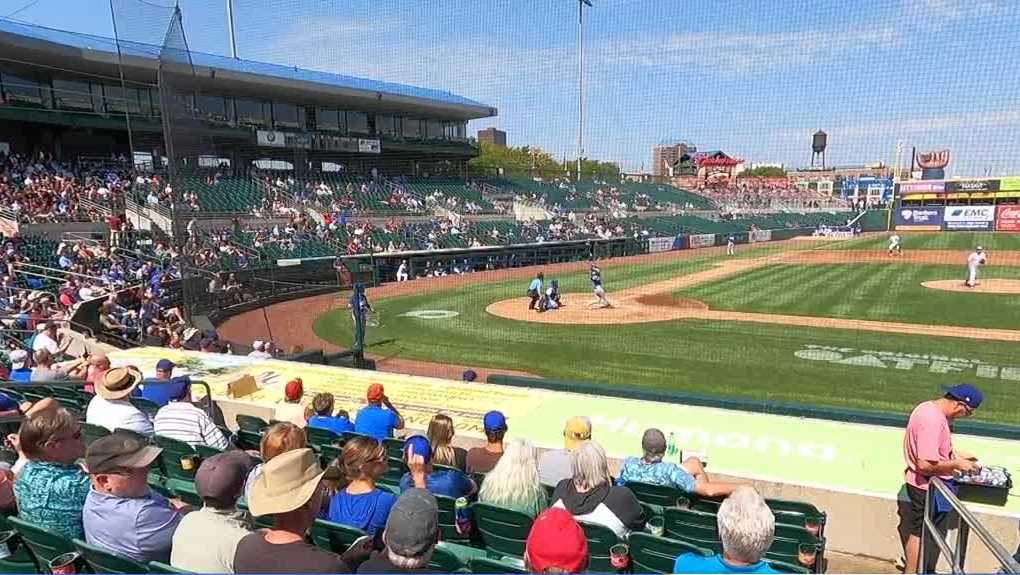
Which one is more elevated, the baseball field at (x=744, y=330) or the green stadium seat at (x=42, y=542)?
the green stadium seat at (x=42, y=542)

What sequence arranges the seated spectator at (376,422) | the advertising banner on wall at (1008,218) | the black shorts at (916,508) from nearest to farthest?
the black shorts at (916,508)
the seated spectator at (376,422)
the advertising banner on wall at (1008,218)

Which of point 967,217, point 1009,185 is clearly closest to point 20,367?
point 967,217

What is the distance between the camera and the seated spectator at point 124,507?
3078 mm

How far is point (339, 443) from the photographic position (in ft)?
17.2

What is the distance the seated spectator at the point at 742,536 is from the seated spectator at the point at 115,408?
185 inches

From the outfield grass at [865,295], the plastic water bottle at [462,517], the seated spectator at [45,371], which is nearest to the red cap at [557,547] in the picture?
the plastic water bottle at [462,517]

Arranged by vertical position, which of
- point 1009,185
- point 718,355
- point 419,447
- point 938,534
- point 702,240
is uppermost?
point 1009,185

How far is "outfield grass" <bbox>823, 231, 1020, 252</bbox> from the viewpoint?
121 ft

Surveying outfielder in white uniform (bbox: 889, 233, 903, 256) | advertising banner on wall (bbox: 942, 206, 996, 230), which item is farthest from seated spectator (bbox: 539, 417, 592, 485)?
advertising banner on wall (bbox: 942, 206, 996, 230)

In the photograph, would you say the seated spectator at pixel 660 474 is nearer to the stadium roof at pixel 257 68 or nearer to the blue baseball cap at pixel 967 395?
the blue baseball cap at pixel 967 395

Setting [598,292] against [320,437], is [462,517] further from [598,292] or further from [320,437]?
[598,292]

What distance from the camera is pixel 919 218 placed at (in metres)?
50.3

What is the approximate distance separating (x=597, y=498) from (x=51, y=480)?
9.84 feet

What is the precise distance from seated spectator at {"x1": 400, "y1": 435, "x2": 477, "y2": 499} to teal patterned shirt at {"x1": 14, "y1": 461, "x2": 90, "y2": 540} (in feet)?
5.80
